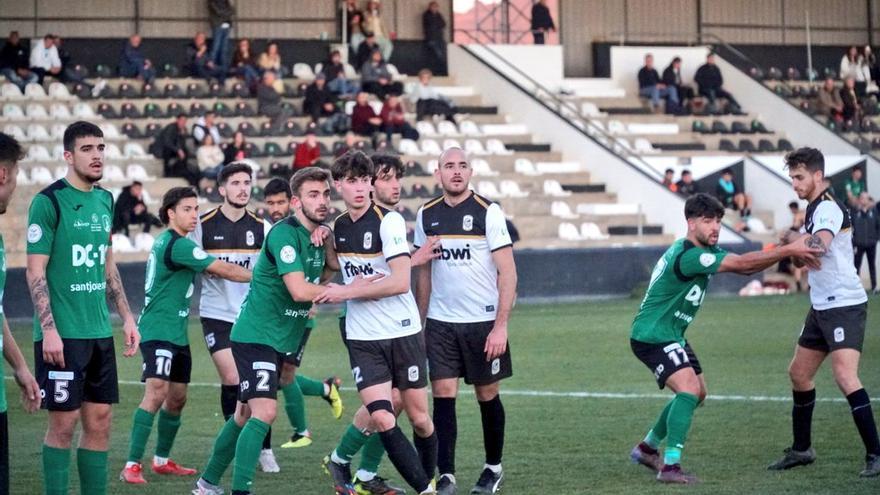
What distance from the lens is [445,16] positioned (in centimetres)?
3709

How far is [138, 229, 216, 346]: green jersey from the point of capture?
10164 mm

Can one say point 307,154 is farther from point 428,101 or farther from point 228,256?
point 228,256

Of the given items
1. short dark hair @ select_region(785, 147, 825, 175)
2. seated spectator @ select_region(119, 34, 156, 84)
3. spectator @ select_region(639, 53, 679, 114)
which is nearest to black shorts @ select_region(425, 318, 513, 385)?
short dark hair @ select_region(785, 147, 825, 175)

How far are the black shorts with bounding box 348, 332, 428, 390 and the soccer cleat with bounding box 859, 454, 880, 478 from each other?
295cm

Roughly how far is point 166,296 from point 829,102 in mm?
31031

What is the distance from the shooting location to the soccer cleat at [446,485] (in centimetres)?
915

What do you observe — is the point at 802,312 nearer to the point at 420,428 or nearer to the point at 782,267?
the point at 782,267

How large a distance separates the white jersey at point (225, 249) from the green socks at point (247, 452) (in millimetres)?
2063

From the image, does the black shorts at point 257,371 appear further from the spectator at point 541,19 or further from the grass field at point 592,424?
the spectator at point 541,19

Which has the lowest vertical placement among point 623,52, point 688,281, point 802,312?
point 802,312

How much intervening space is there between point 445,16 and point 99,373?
1176 inches

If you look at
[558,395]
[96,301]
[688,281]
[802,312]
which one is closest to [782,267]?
[802,312]

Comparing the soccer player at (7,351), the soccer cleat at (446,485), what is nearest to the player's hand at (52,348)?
the soccer player at (7,351)

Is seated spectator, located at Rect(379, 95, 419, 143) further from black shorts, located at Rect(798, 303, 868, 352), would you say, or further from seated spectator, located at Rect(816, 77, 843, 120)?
black shorts, located at Rect(798, 303, 868, 352)
